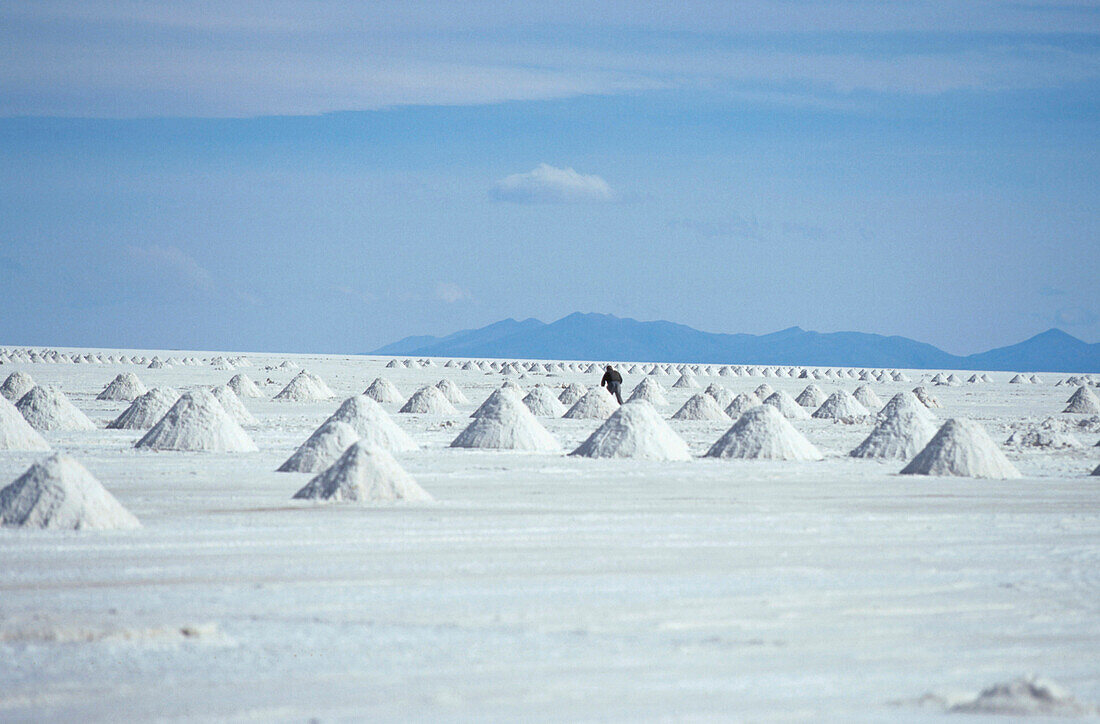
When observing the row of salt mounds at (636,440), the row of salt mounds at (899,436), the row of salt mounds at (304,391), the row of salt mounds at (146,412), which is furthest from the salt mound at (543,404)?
the row of salt mounds at (636,440)

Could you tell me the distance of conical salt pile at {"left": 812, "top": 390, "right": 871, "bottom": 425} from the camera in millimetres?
30547

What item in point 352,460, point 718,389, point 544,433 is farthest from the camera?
point 718,389

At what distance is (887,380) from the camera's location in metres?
71.4

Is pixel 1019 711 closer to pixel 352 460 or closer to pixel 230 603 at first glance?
pixel 230 603

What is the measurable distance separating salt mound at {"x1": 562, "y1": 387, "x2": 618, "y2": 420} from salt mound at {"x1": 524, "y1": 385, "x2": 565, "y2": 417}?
296mm

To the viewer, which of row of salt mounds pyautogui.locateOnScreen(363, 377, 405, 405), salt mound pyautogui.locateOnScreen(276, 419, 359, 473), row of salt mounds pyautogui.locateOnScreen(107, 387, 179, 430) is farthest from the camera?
row of salt mounds pyautogui.locateOnScreen(363, 377, 405, 405)

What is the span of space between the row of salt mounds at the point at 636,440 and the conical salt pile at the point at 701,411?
A: 10.1 metres

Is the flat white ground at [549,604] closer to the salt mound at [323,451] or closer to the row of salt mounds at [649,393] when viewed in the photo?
the salt mound at [323,451]

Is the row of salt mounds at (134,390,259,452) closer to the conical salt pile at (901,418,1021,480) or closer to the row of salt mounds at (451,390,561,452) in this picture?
the row of salt mounds at (451,390,561,452)

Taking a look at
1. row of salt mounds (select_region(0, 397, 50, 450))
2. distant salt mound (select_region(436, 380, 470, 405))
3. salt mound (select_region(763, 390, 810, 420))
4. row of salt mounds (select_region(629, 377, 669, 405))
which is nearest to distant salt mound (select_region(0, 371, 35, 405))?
distant salt mound (select_region(436, 380, 470, 405))

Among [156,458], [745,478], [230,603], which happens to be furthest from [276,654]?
[156,458]

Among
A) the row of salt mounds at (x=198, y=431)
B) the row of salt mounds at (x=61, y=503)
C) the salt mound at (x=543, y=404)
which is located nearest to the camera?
the row of salt mounds at (x=61, y=503)

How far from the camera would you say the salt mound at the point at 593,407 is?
27.9 metres

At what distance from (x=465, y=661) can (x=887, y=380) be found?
67.6 metres
